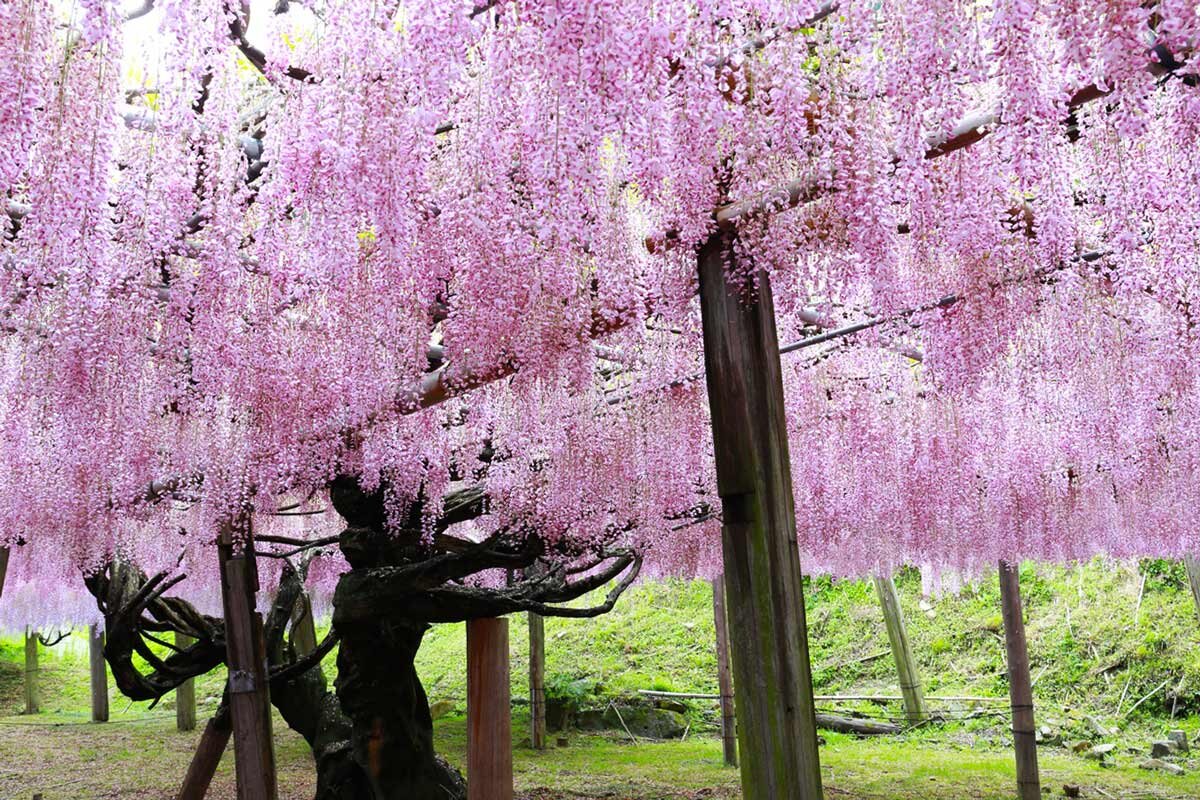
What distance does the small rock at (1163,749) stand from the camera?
31.2 feet

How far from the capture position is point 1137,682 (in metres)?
11.4

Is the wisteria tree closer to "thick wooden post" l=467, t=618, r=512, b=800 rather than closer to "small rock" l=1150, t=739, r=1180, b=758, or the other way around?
"thick wooden post" l=467, t=618, r=512, b=800

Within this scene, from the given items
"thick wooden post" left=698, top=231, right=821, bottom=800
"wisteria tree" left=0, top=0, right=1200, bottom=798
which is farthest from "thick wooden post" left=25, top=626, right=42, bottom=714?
"thick wooden post" left=698, top=231, right=821, bottom=800

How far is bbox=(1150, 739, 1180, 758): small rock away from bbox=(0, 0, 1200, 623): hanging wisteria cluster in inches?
227

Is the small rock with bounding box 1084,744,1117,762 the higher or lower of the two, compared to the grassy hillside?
lower

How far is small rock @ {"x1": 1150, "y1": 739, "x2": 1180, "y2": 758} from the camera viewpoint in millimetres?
9500

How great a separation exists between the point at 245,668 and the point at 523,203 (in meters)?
3.54

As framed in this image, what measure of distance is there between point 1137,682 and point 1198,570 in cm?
194

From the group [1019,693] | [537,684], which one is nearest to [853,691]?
[537,684]

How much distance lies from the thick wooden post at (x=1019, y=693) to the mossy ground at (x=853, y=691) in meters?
0.50

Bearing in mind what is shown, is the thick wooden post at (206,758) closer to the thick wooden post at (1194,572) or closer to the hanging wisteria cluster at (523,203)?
the hanging wisteria cluster at (523,203)

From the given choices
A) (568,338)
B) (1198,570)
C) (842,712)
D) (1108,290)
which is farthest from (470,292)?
(842,712)

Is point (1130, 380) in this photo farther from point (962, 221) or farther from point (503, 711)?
point (503, 711)

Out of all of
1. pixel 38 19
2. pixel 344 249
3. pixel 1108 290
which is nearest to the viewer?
pixel 38 19
